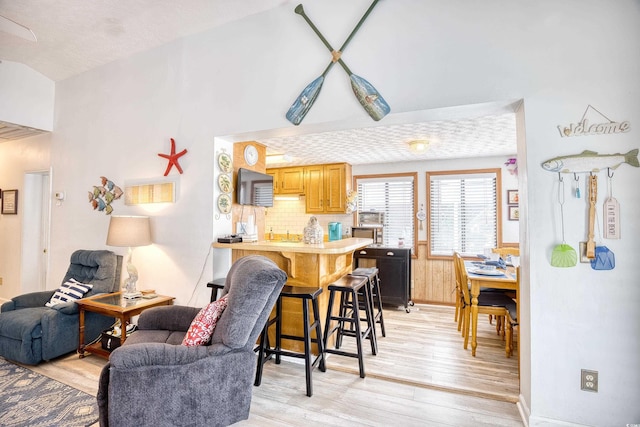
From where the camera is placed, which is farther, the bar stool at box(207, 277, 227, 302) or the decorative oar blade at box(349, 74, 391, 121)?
the bar stool at box(207, 277, 227, 302)

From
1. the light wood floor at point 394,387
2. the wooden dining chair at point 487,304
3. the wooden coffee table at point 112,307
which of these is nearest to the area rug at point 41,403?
the light wood floor at point 394,387

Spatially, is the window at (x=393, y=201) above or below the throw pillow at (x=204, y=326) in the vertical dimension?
above

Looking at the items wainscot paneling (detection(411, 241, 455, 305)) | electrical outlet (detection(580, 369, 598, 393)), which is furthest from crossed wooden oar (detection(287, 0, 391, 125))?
wainscot paneling (detection(411, 241, 455, 305))

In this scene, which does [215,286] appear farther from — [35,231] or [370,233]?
[35,231]

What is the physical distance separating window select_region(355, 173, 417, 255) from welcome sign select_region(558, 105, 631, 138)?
3.34 m

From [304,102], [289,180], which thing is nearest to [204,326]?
[304,102]

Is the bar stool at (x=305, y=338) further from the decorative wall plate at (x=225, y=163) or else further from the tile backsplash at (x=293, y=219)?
the tile backsplash at (x=293, y=219)

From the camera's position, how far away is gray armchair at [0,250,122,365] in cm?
270

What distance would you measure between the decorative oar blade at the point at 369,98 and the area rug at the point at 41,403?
290cm

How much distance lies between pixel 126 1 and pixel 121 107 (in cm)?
130

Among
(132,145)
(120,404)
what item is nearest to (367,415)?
(120,404)

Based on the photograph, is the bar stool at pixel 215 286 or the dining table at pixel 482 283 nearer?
the bar stool at pixel 215 286

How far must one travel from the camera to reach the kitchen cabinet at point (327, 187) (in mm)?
5316

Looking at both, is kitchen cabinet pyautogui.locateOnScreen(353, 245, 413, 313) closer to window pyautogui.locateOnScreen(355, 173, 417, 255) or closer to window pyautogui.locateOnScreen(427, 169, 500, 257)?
window pyautogui.locateOnScreen(355, 173, 417, 255)
